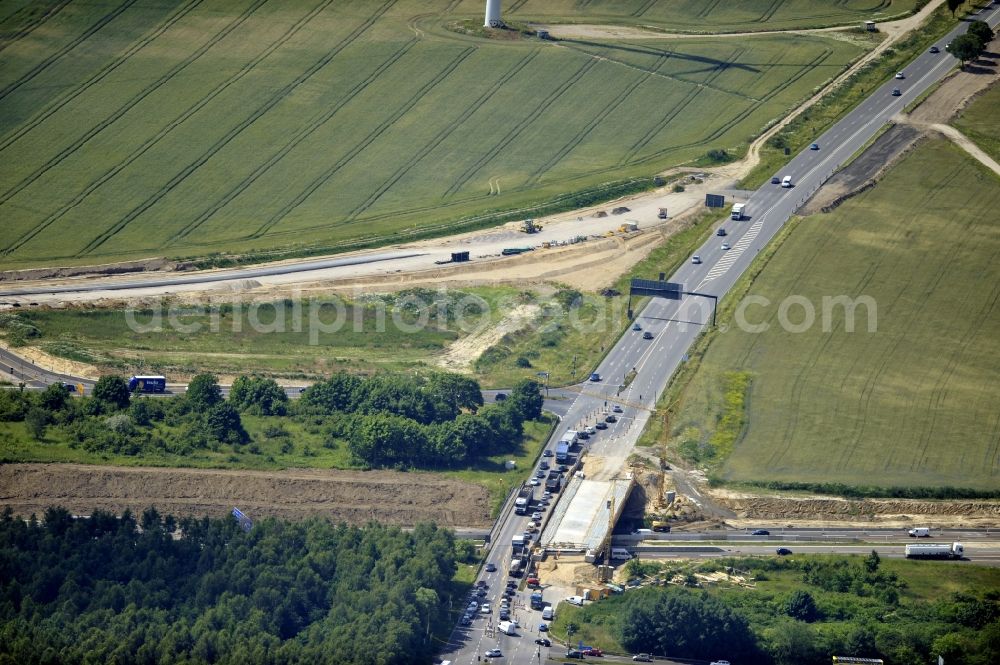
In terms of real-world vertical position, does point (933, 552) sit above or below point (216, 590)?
above

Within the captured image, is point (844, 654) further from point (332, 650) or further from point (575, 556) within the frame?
point (332, 650)

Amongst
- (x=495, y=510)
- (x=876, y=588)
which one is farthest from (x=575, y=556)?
(x=876, y=588)

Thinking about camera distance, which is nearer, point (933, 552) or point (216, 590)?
point (216, 590)

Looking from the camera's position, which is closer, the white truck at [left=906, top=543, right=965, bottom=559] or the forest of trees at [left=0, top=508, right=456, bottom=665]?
the forest of trees at [left=0, top=508, right=456, bottom=665]
